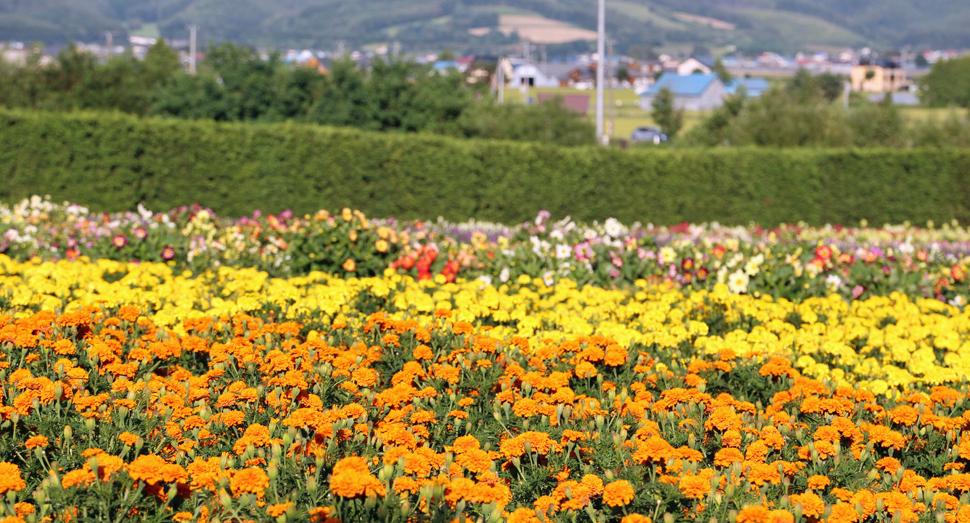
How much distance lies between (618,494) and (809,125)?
59.7 ft

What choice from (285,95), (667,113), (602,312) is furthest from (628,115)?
(602,312)

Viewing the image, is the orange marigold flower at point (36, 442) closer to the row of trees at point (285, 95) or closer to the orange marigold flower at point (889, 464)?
the orange marigold flower at point (889, 464)

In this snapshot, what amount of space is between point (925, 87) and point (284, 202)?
82.7 metres

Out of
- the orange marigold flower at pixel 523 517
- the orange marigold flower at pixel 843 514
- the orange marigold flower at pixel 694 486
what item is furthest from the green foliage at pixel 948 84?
the orange marigold flower at pixel 523 517

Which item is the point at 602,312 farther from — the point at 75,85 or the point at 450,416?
the point at 75,85

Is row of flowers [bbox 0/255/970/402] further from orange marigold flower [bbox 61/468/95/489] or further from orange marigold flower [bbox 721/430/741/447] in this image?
orange marigold flower [bbox 61/468/95/489]

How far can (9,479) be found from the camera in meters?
2.31

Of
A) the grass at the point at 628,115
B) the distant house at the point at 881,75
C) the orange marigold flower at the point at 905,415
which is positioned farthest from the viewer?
the distant house at the point at 881,75

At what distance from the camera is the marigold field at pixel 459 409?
7.99 ft

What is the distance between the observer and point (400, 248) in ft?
23.3

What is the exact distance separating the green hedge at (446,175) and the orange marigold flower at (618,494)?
11640mm

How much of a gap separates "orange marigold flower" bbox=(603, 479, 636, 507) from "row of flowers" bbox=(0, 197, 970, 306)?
4142mm

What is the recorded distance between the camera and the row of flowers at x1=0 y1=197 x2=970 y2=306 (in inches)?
270

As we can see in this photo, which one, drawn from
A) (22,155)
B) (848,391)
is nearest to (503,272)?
(848,391)
